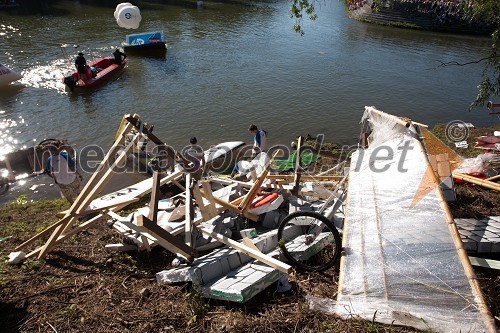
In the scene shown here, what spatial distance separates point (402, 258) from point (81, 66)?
1866 cm

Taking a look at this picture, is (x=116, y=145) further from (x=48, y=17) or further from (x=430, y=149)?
(x=48, y=17)

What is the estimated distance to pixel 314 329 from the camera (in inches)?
175

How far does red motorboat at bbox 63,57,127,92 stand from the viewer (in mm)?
18766

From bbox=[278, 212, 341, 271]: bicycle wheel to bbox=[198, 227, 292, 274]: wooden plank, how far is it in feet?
1.53

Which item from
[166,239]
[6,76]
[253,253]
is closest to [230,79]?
[6,76]

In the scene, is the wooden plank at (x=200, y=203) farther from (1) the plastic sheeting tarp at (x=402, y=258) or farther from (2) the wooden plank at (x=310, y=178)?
(1) the plastic sheeting tarp at (x=402, y=258)

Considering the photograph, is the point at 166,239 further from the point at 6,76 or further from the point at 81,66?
the point at 6,76

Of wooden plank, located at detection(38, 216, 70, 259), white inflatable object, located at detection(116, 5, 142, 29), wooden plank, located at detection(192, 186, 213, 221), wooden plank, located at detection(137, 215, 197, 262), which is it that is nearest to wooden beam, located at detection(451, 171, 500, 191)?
wooden plank, located at detection(192, 186, 213, 221)

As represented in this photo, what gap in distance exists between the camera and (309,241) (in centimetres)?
585

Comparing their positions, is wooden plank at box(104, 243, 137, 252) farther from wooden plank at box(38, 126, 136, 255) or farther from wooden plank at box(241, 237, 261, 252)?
wooden plank at box(241, 237, 261, 252)

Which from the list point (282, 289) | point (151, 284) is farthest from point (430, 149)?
point (151, 284)

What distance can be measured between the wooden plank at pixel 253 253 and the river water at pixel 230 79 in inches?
360

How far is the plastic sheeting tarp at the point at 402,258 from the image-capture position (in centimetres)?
425

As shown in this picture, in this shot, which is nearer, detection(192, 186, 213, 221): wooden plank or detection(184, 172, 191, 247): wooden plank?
detection(184, 172, 191, 247): wooden plank
